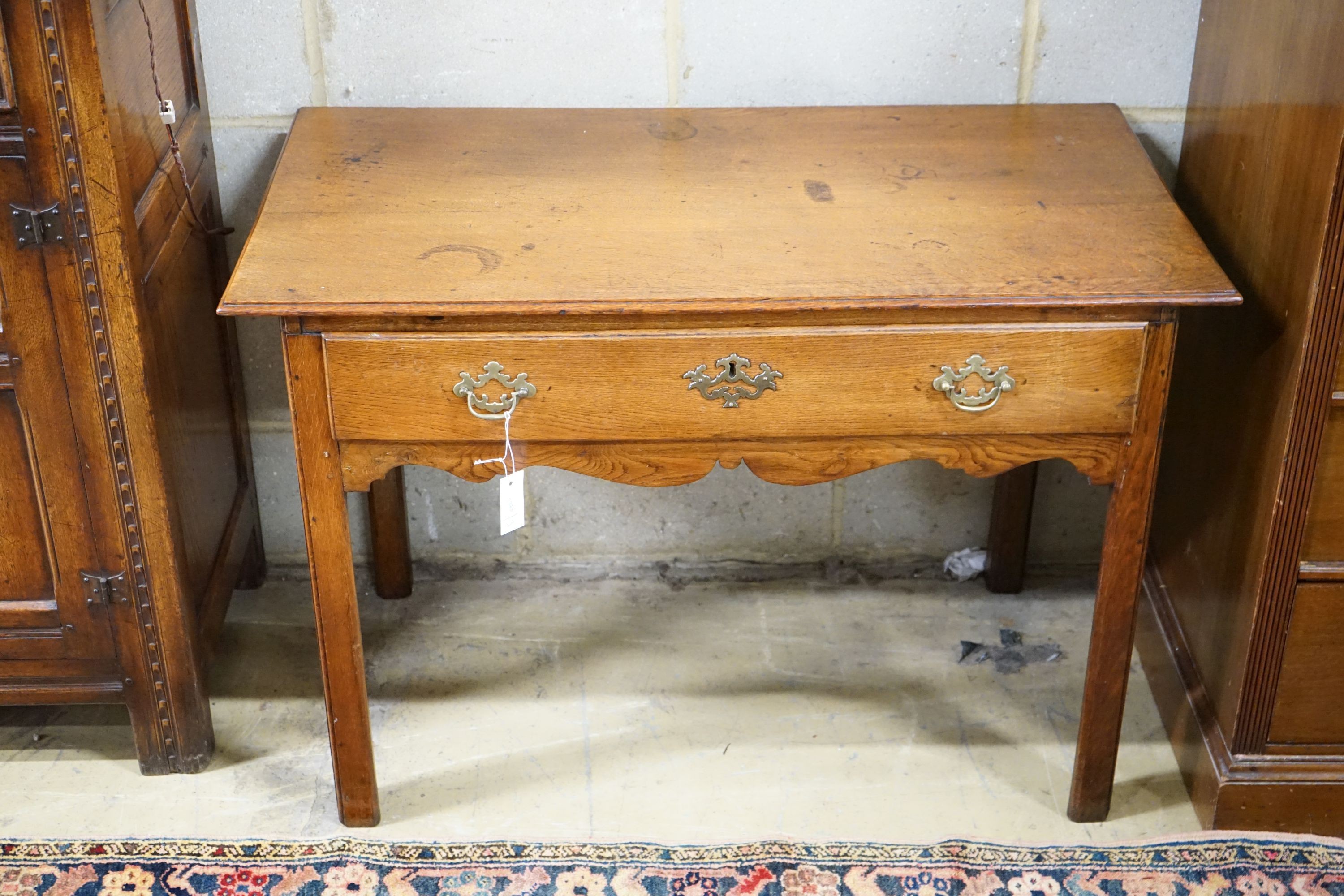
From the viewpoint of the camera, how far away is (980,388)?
1639 millimetres

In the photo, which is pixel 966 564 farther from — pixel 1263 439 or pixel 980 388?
pixel 980 388

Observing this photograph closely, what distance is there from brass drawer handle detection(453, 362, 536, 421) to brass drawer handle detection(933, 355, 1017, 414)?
49 cm

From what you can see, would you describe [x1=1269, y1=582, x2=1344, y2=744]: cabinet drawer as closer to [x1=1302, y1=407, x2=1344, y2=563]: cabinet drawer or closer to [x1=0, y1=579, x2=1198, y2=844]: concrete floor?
[x1=1302, y1=407, x2=1344, y2=563]: cabinet drawer

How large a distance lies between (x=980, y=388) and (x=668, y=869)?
0.81 metres

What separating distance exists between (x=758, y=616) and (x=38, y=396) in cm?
126

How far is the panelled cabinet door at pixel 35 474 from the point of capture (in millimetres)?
1667

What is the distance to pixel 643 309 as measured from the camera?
61.2 inches

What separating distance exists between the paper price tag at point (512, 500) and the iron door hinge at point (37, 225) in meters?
0.62

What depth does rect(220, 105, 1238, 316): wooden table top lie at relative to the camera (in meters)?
1.57

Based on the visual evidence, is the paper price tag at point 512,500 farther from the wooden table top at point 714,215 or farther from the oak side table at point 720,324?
the wooden table top at point 714,215

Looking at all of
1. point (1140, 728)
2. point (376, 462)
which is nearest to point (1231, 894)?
point (1140, 728)

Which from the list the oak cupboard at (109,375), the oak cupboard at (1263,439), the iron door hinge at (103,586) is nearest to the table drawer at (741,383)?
the oak cupboard at (1263,439)

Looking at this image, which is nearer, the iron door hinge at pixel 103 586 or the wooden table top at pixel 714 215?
the wooden table top at pixel 714 215

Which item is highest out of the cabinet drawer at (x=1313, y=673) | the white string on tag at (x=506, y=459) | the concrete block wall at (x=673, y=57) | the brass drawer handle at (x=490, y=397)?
the concrete block wall at (x=673, y=57)
